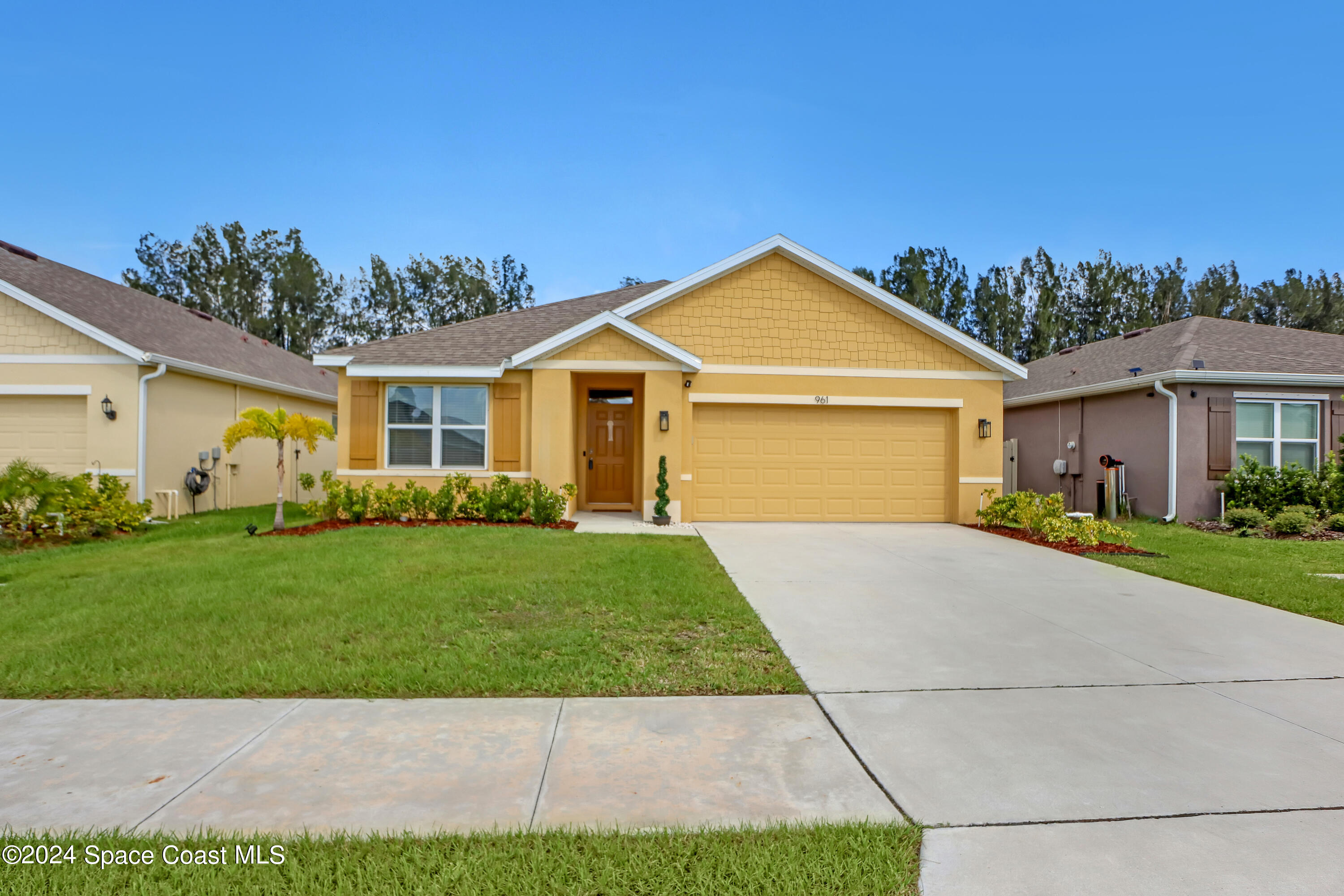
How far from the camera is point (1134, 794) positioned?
2873 mm

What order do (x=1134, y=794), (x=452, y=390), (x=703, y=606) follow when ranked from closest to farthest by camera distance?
1. (x=1134, y=794)
2. (x=703, y=606)
3. (x=452, y=390)

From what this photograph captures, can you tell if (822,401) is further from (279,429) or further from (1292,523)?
(279,429)

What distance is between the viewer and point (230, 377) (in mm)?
14195

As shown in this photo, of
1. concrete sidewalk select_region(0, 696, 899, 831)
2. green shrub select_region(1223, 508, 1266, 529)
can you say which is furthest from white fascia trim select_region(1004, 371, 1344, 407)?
concrete sidewalk select_region(0, 696, 899, 831)

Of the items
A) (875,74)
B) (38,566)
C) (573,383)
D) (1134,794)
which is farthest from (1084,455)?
(38,566)

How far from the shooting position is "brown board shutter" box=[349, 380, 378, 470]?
12.6 meters

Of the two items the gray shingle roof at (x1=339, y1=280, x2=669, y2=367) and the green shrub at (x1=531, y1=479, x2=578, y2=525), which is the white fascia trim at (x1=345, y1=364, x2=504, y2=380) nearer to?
the gray shingle roof at (x1=339, y1=280, x2=669, y2=367)

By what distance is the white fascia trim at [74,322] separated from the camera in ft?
38.8

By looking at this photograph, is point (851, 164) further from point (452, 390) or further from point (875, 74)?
point (452, 390)

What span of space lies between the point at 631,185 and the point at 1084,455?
15635 millimetres

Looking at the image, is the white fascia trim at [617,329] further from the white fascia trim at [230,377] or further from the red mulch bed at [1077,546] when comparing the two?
the white fascia trim at [230,377]

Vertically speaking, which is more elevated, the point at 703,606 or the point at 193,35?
the point at 193,35

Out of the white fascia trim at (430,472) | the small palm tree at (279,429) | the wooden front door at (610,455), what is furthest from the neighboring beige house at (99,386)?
the wooden front door at (610,455)

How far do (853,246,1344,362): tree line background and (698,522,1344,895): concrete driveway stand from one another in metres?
32.2
